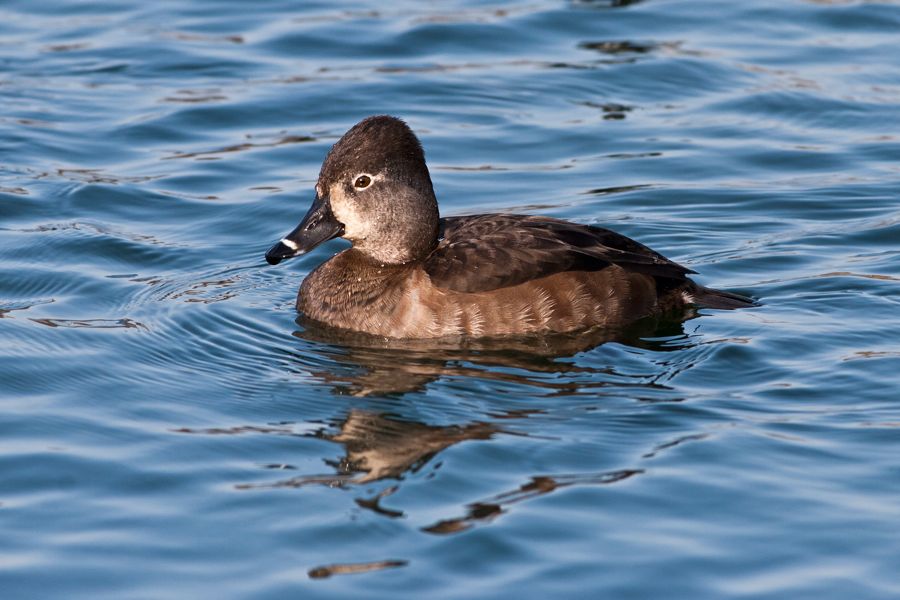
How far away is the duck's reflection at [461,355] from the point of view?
289 inches

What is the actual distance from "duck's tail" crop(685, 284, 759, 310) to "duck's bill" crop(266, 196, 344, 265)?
210 centimetres

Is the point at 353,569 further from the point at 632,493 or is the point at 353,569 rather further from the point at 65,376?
the point at 65,376

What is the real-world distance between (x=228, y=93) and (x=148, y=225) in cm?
313

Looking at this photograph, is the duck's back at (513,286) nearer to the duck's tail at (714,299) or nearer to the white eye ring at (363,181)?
the duck's tail at (714,299)

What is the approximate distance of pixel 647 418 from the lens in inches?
265

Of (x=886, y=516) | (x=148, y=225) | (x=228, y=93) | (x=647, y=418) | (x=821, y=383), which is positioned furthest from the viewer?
(x=228, y=93)

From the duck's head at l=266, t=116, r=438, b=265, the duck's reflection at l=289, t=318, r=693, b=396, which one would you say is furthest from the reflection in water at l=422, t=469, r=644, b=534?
the duck's head at l=266, t=116, r=438, b=265

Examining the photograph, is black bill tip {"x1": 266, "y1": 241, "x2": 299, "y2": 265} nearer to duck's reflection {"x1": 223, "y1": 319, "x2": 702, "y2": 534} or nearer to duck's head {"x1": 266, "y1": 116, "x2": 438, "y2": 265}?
duck's head {"x1": 266, "y1": 116, "x2": 438, "y2": 265}

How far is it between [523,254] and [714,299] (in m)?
1.23

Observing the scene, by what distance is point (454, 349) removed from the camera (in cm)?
780

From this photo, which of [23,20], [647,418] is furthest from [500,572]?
[23,20]

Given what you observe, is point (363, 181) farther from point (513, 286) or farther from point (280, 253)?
point (513, 286)

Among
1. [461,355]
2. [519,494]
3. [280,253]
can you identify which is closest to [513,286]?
[461,355]

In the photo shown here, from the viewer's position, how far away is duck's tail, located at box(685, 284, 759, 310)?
8266mm
